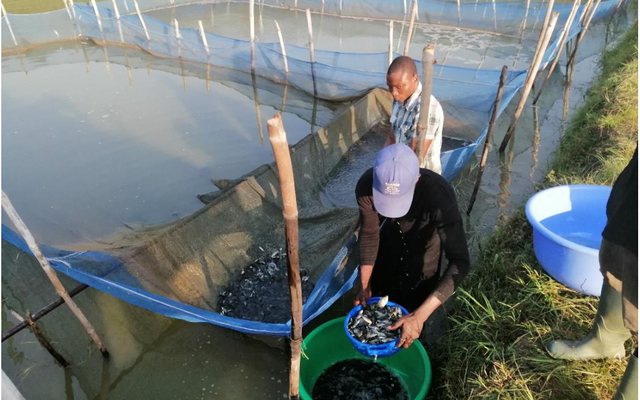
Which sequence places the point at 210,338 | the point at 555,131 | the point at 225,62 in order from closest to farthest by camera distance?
the point at 210,338 → the point at 555,131 → the point at 225,62

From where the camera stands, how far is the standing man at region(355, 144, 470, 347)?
1.93 meters

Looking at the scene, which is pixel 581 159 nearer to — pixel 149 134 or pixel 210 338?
pixel 210 338

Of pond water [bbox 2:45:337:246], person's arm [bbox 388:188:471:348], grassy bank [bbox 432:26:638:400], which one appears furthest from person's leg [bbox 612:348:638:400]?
pond water [bbox 2:45:337:246]

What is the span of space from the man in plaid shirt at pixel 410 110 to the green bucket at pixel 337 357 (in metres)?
1.24

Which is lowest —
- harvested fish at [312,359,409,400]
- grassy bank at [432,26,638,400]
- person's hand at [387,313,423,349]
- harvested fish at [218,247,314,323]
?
harvested fish at [218,247,314,323]

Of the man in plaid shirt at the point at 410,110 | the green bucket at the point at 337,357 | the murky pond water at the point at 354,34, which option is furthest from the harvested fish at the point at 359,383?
the murky pond water at the point at 354,34

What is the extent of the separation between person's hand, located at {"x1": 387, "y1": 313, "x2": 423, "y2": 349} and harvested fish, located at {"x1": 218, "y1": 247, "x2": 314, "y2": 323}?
4.02ft

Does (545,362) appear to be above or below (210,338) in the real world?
above

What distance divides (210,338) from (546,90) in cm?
677

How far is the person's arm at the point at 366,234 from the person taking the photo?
2172 mm

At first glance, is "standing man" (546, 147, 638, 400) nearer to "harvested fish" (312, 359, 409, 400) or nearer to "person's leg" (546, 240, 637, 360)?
"person's leg" (546, 240, 637, 360)

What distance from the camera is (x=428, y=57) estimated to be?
245 centimetres

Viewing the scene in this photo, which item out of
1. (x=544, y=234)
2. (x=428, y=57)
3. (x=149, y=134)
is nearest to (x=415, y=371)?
(x=544, y=234)

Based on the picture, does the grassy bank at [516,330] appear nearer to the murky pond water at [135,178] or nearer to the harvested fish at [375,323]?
the harvested fish at [375,323]
